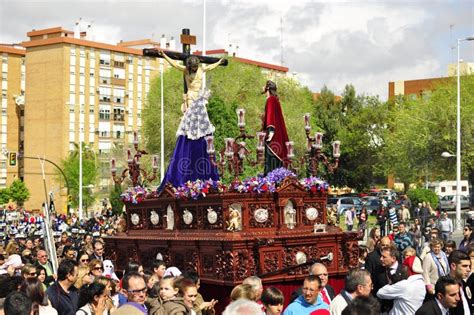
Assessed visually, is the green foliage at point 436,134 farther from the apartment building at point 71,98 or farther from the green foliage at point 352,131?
the apartment building at point 71,98

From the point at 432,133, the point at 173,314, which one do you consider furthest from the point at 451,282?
the point at 432,133

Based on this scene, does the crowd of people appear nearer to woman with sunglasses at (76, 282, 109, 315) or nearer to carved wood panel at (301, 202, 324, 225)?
woman with sunglasses at (76, 282, 109, 315)

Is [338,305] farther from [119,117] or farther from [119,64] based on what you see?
[119,117]

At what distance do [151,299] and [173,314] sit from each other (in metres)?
1.85

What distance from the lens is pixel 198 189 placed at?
1716 cm

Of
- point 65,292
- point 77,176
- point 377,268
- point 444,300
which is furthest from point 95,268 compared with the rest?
point 77,176

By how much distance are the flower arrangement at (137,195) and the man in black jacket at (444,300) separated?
10628 millimetres

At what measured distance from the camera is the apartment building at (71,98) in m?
94.1

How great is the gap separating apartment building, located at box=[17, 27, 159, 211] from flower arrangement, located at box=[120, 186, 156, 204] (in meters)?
71.0

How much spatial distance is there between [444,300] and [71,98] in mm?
88251

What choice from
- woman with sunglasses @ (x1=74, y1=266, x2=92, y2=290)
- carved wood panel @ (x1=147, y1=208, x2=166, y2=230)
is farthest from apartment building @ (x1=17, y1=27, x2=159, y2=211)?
→ woman with sunglasses @ (x1=74, y1=266, x2=92, y2=290)

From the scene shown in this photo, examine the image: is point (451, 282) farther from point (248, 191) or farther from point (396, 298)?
point (248, 191)

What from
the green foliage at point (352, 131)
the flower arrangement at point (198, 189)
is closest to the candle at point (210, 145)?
the flower arrangement at point (198, 189)

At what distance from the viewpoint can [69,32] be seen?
97.8 meters
